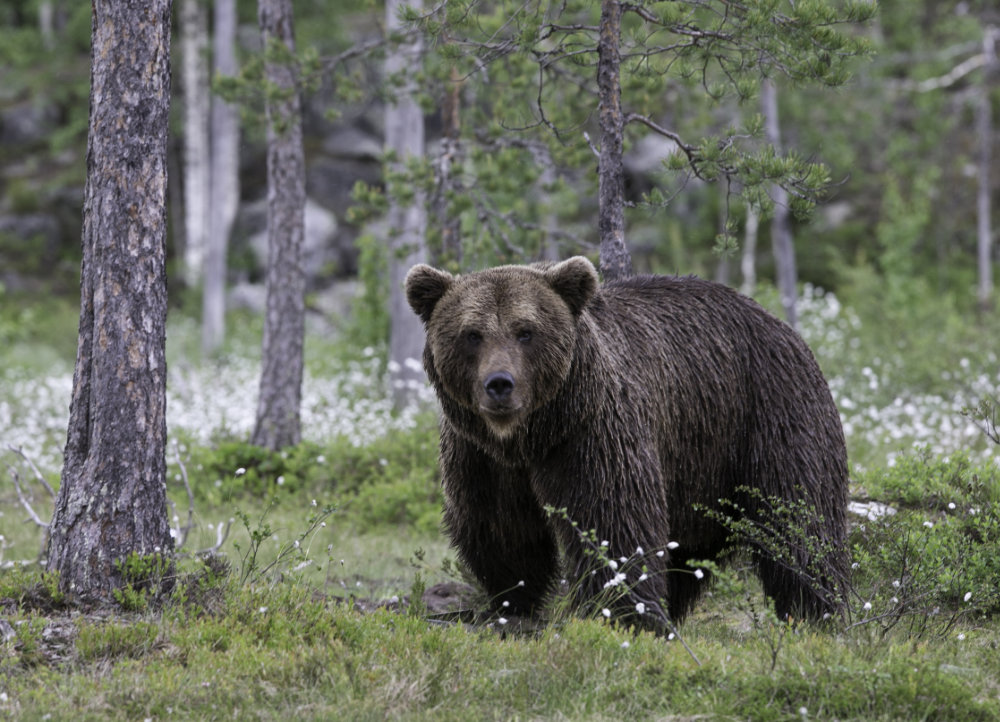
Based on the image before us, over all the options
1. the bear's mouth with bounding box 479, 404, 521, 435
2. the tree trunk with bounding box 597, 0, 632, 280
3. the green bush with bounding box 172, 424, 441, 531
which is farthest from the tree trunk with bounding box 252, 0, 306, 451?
the bear's mouth with bounding box 479, 404, 521, 435

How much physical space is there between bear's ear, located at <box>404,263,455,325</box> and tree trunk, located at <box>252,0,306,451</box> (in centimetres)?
464

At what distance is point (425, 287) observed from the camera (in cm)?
560

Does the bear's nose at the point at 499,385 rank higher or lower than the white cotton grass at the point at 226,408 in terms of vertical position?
higher

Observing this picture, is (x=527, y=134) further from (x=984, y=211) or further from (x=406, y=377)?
(x=984, y=211)

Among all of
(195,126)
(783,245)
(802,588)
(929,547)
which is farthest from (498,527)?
(195,126)

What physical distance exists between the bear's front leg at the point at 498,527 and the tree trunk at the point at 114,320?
1.62 m

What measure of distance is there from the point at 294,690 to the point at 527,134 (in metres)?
7.36

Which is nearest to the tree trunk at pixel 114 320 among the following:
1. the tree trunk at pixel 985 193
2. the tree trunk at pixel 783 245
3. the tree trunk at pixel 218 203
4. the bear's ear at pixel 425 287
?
the bear's ear at pixel 425 287

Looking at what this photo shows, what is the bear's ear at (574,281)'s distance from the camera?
5449mm

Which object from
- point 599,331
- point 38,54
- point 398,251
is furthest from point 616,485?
point 38,54

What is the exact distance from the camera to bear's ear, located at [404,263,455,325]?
5539mm

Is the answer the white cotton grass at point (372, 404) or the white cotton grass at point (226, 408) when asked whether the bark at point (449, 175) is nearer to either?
the white cotton grass at point (372, 404)

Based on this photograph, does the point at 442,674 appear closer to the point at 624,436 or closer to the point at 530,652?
the point at 530,652

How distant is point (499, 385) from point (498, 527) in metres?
1.11
